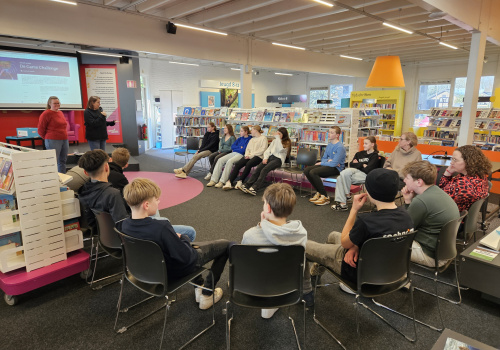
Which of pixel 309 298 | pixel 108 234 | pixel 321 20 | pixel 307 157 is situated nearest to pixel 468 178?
pixel 309 298

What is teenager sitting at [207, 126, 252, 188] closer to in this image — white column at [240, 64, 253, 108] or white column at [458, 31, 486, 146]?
white column at [240, 64, 253, 108]

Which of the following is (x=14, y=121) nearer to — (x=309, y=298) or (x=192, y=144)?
(x=192, y=144)

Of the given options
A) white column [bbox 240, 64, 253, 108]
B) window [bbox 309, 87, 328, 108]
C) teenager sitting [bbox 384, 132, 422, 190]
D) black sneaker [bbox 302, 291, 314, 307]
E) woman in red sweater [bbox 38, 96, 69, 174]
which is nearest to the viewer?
black sneaker [bbox 302, 291, 314, 307]

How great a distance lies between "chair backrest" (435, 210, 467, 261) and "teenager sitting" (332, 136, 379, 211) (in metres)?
2.71

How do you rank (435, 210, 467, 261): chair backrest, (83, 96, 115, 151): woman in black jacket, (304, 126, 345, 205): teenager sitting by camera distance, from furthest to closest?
1. (83, 96, 115, 151): woman in black jacket
2. (304, 126, 345, 205): teenager sitting
3. (435, 210, 467, 261): chair backrest

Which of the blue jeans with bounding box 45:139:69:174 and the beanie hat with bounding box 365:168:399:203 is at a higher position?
the beanie hat with bounding box 365:168:399:203

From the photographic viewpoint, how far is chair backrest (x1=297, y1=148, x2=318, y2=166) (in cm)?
616

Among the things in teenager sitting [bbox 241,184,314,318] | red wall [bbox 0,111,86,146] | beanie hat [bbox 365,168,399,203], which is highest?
red wall [bbox 0,111,86,146]

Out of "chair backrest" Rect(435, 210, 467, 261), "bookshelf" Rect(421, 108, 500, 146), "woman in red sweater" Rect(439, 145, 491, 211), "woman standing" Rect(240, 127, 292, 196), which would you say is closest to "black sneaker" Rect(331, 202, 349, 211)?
"woman standing" Rect(240, 127, 292, 196)

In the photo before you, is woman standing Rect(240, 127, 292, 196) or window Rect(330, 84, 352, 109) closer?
woman standing Rect(240, 127, 292, 196)

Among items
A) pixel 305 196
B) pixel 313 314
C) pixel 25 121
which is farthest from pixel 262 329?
pixel 25 121

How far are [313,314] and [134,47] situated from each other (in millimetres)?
7337

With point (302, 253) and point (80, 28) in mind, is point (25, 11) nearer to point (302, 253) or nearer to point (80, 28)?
point (80, 28)

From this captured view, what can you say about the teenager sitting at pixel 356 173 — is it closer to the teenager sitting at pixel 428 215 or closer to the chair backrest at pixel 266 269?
the teenager sitting at pixel 428 215
